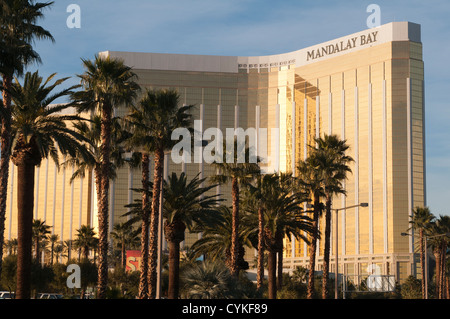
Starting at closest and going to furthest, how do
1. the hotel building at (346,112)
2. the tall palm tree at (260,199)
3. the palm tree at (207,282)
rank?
the palm tree at (207,282) < the tall palm tree at (260,199) < the hotel building at (346,112)

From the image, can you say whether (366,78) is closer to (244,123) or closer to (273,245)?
(244,123)

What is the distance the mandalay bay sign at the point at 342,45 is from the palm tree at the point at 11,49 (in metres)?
141

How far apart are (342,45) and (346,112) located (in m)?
17.4

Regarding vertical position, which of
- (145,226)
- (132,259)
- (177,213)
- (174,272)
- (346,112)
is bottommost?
(132,259)

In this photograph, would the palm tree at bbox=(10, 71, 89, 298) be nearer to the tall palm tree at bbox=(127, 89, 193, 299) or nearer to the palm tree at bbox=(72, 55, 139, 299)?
the palm tree at bbox=(72, 55, 139, 299)

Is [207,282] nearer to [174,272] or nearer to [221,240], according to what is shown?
[174,272]

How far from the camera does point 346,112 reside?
17638 cm

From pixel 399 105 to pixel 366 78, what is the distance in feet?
39.5

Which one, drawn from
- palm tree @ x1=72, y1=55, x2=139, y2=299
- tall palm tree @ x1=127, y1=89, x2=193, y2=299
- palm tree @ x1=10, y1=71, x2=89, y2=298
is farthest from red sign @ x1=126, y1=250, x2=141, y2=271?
palm tree @ x1=10, y1=71, x2=89, y2=298

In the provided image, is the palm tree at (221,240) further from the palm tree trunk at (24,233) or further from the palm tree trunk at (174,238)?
the palm tree trunk at (24,233)

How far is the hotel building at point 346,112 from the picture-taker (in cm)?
16412

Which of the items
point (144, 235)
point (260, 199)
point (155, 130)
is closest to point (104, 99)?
point (155, 130)

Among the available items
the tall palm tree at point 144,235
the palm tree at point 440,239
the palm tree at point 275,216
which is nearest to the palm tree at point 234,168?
the palm tree at point 275,216
